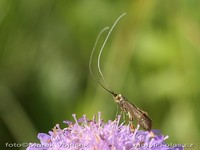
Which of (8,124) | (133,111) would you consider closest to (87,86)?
(8,124)

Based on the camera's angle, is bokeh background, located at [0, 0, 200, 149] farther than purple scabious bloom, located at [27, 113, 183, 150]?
Yes

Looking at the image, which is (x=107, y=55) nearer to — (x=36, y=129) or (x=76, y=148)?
(x=36, y=129)

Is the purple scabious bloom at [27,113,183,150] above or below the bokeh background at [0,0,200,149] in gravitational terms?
below

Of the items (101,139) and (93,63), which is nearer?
(101,139)

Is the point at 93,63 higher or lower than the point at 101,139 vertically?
higher
